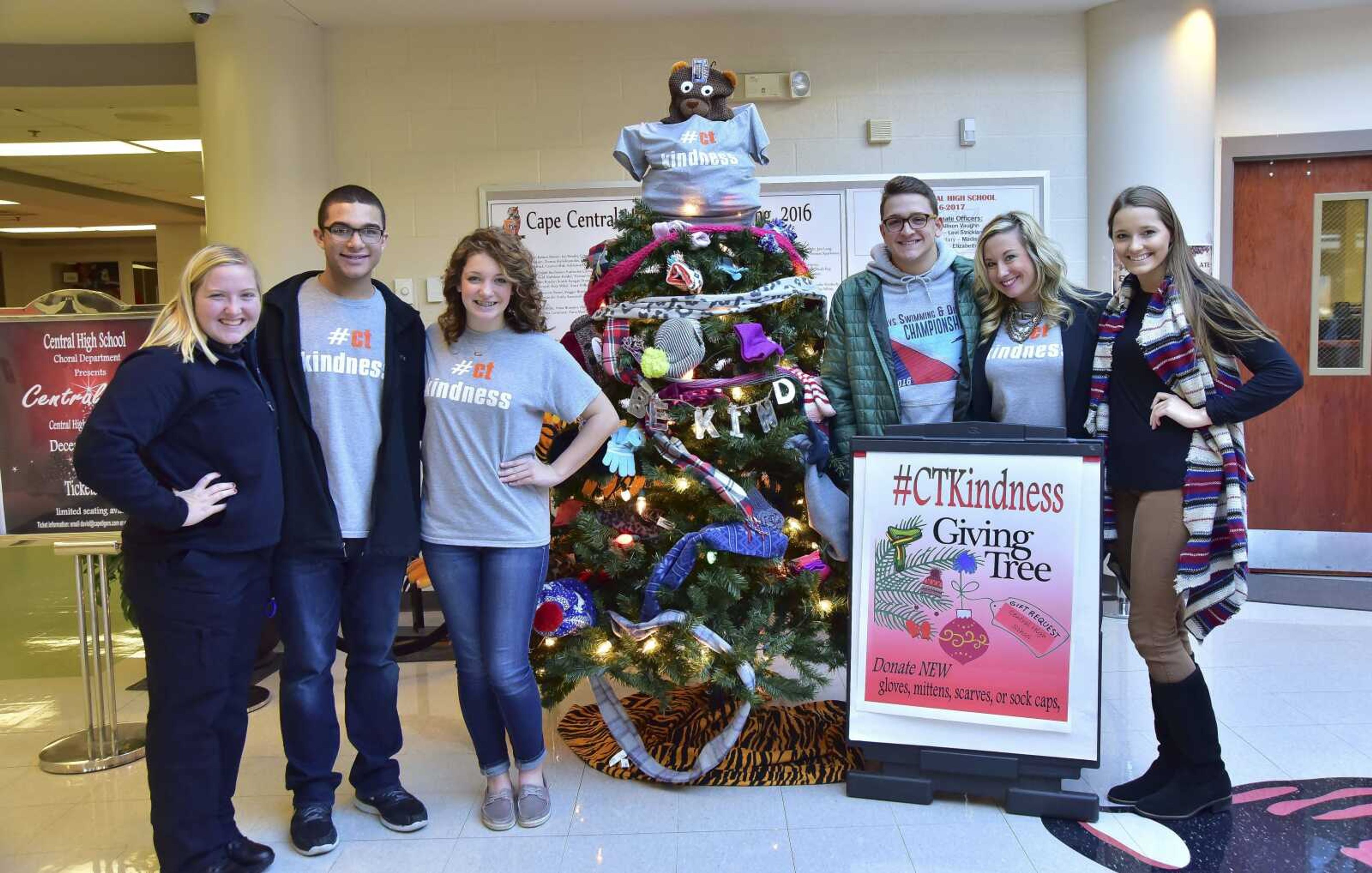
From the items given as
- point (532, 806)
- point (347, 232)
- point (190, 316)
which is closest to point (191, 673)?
point (190, 316)

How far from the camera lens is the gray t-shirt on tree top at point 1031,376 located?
2.37 metres

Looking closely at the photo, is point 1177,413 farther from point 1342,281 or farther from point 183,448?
point 1342,281

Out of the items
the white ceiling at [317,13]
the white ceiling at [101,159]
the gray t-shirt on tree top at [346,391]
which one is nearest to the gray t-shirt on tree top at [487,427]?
the gray t-shirt on tree top at [346,391]

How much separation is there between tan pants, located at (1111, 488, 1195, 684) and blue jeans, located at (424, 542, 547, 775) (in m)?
1.49

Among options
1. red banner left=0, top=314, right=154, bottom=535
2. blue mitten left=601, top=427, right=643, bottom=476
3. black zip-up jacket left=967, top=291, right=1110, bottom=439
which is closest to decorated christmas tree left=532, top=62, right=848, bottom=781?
blue mitten left=601, top=427, right=643, bottom=476

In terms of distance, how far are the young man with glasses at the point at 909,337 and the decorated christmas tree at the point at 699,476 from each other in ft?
0.40

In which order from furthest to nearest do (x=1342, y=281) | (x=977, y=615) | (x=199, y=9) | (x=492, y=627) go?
(x=1342, y=281) < (x=199, y=9) < (x=977, y=615) < (x=492, y=627)

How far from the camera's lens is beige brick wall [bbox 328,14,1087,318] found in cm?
442

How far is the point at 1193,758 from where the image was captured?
228cm

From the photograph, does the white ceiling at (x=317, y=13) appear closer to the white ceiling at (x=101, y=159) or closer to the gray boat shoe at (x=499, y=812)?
the white ceiling at (x=101, y=159)

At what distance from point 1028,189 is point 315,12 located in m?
3.53

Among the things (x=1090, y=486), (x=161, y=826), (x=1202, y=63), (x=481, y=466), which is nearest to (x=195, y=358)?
(x=481, y=466)

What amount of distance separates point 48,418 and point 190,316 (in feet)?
4.75

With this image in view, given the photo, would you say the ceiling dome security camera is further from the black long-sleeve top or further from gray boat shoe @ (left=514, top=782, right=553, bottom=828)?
the black long-sleeve top
